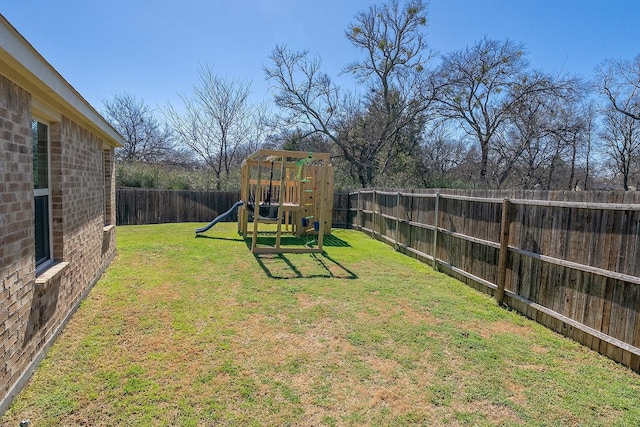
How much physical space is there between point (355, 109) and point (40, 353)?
Answer: 18739 mm

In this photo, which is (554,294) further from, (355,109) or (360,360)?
(355,109)

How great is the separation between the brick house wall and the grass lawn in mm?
254

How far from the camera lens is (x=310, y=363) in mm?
3232

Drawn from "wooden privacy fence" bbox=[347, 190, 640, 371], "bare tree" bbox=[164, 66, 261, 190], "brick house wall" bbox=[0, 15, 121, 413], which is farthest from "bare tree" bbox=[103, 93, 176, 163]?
"wooden privacy fence" bbox=[347, 190, 640, 371]

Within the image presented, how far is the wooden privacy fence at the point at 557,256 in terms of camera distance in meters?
3.30

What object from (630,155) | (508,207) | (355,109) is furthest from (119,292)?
(630,155)

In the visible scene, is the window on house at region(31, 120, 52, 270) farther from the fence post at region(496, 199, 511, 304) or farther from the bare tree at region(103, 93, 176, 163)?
the bare tree at region(103, 93, 176, 163)

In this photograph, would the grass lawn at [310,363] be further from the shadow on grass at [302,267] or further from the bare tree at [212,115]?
the bare tree at [212,115]

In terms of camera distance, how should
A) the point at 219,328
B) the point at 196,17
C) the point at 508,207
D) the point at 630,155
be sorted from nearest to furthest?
the point at 219,328 → the point at 508,207 → the point at 196,17 → the point at 630,155

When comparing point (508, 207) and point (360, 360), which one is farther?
point (508, 207)

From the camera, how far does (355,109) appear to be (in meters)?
20.0

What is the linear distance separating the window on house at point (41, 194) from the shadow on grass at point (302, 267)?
10.5 feet

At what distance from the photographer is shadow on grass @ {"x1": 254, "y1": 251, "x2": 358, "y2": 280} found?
20.7 feet

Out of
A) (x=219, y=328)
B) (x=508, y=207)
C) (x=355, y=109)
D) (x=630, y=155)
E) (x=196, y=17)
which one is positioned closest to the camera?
(x=219, y=328)
